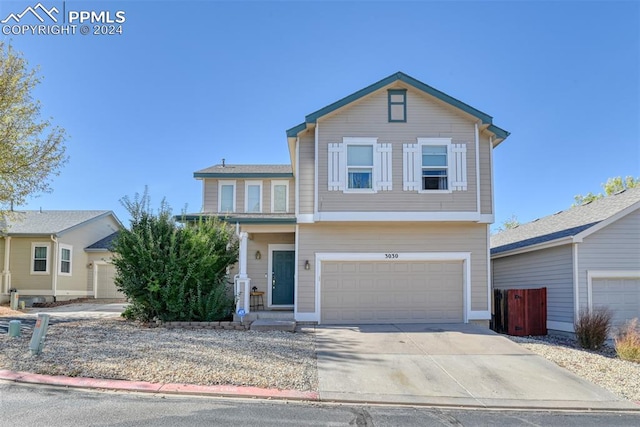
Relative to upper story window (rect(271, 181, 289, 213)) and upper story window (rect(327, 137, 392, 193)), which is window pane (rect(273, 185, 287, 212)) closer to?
upper story window (rect(271, 181, 289, 213))

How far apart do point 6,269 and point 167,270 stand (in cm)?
1318

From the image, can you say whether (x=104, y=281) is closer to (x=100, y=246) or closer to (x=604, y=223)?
(x=100, y=246)

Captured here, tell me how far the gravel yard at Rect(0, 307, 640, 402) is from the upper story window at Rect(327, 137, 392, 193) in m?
4.62

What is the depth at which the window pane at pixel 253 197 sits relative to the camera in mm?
17922

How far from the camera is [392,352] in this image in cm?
1021

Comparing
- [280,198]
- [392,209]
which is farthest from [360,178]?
[280,198]

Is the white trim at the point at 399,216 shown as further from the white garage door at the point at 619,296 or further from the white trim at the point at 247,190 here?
the white trim at the point at 247,190

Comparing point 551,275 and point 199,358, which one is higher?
point 551,275

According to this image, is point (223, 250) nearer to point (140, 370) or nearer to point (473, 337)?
point (140, 370)

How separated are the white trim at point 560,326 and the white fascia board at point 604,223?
8.27ft

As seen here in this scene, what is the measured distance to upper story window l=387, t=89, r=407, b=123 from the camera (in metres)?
14.3

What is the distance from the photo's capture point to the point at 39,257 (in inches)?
857

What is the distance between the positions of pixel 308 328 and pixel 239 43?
8.71 metres

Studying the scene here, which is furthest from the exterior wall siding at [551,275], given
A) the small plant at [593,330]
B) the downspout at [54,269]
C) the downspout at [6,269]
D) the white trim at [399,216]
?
the downspout at [6,269]
